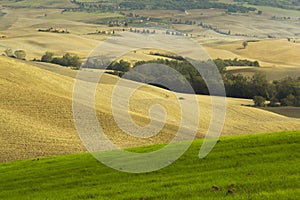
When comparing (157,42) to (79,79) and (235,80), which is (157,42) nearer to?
(235,80)

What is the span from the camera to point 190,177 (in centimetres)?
2073

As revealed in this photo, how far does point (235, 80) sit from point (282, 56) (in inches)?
3597

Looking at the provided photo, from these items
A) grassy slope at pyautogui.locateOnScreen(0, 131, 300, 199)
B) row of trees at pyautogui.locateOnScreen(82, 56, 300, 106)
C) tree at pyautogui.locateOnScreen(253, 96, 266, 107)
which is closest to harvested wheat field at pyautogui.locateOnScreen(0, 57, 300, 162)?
tree at pyautogui.locateOnScreen(253, 96, 266, 107)

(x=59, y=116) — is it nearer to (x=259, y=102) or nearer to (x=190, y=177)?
(x=190, y=177)

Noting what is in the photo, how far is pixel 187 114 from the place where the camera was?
62281 mm

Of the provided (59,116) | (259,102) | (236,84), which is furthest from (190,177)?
(236,84)

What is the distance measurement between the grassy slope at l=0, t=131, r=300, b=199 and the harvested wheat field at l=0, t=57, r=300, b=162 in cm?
1677

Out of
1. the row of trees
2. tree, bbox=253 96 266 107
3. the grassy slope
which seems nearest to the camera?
the grassy slope

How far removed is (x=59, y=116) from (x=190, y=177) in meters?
34.6

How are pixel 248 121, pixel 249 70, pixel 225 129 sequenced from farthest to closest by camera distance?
pixel 249 70 → pixel 248 121 → pixel 225 129

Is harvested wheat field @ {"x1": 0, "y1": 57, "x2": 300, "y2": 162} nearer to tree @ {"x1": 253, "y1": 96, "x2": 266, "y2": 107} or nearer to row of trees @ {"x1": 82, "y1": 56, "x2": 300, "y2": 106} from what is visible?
tree @ {"x1": 253, "y1": 96, "x2": 266, "y2": 107}

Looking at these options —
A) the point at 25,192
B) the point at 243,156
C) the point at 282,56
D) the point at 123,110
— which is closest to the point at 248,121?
the point at 123,110

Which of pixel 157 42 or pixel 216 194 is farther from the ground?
pixel 216 194

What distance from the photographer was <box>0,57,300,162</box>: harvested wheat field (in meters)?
45.1
